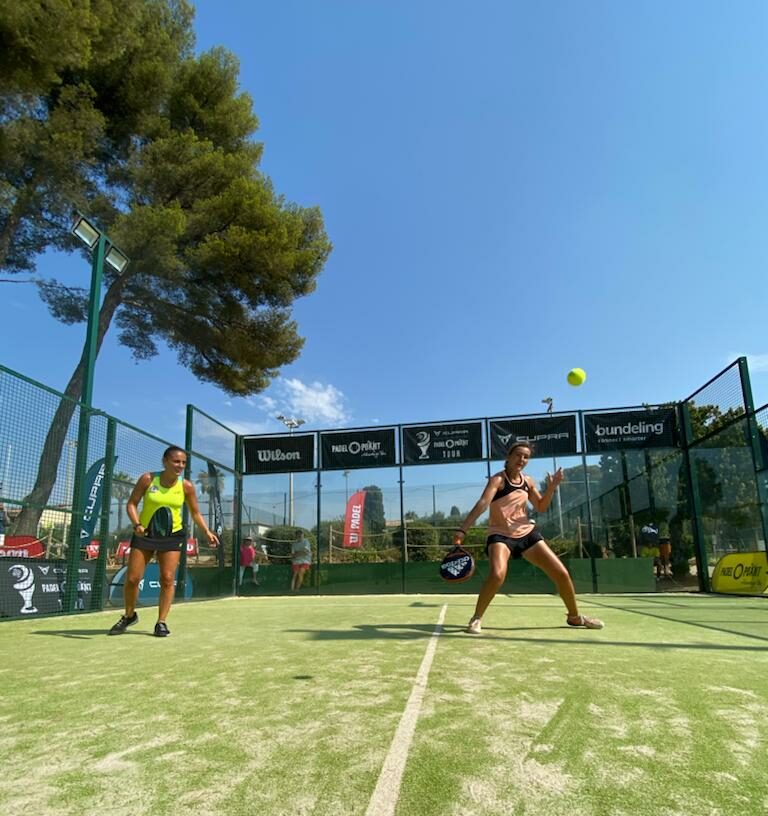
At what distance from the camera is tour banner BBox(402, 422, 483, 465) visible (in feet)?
46.4

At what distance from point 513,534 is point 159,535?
318 cm

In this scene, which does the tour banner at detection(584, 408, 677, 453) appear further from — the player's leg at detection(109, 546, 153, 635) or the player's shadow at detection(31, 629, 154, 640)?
the player's shadow at detection(31, 629, 154, 640)

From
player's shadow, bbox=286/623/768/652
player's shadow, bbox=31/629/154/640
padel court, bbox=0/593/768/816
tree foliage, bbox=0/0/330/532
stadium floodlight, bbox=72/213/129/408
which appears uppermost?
tree foliage, bbox=0/0/330/532

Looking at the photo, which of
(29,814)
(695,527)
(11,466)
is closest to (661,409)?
(695,527)

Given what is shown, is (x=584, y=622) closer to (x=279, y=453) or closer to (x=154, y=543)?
(x=154, y=543)

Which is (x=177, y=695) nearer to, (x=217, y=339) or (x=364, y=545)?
(x=364, y=545)

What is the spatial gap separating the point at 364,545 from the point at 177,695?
11.7 meters

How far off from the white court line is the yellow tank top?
315 cm

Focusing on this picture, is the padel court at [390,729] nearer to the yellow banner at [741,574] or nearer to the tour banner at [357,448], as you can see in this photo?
the yellow banner at [741,574]

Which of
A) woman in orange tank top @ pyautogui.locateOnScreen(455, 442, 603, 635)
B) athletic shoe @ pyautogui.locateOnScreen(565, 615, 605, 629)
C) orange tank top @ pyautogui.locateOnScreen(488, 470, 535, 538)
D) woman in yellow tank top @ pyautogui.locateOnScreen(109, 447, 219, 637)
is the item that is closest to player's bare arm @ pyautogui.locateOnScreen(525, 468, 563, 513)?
woman in orange tank top @ pyautogui.locateOnScreen(455, 442, 603, 635)

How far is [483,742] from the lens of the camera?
6.47 ft

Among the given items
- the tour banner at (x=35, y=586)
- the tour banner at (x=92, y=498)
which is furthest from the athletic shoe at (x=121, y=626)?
the tour banner at (x=92, y=498)

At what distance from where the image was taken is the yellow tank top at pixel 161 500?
5.10 meters

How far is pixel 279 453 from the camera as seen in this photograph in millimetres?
15008
